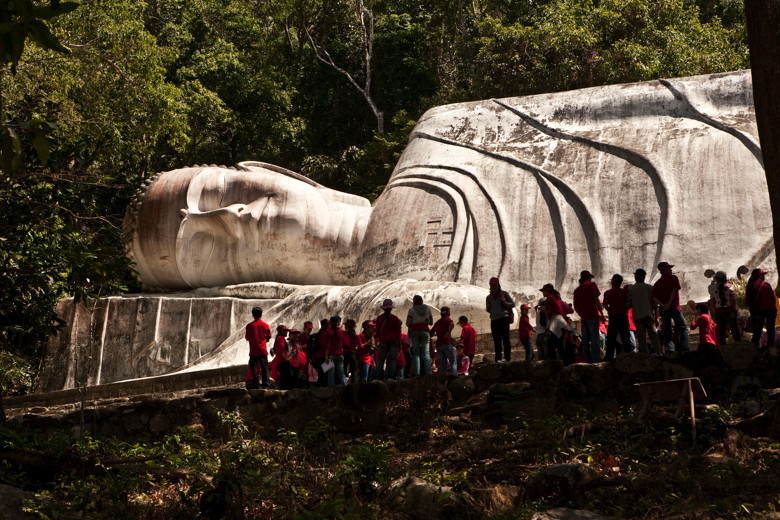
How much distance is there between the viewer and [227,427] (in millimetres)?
8391

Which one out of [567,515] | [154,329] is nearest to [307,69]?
[154,329]

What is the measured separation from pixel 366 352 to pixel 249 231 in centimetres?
528

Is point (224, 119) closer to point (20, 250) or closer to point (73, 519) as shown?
point (20, 250)

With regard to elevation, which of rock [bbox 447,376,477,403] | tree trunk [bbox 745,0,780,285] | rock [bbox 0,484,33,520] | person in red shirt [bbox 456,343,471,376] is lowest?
rock [bbox 0,484,33,520]

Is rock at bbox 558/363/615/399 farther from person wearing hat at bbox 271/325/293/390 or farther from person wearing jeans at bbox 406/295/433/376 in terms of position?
person wearing hat at bbox 271/325/293/390

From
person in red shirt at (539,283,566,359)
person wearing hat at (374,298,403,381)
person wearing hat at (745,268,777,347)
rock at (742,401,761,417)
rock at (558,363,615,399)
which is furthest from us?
person wearing hat at (374,298,403,381)

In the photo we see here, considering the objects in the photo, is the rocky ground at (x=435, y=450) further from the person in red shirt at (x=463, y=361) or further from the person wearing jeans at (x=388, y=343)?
the person in red shirt at (x=463, y=361)

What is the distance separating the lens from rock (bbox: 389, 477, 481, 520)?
20.7ft

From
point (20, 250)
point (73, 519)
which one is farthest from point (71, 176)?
point (73, 519)

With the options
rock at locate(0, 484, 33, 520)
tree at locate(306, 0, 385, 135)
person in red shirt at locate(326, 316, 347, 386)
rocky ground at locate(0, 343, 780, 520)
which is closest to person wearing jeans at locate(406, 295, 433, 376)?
person in red shirt at locate(326, 316, 347, 386)

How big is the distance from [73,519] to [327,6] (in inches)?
895

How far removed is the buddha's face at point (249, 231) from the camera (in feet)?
49.6

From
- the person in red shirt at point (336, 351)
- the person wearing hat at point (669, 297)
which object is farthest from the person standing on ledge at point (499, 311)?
the person in red shirt at point (336, 351)

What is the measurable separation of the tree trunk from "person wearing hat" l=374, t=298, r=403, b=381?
4.08 metres
